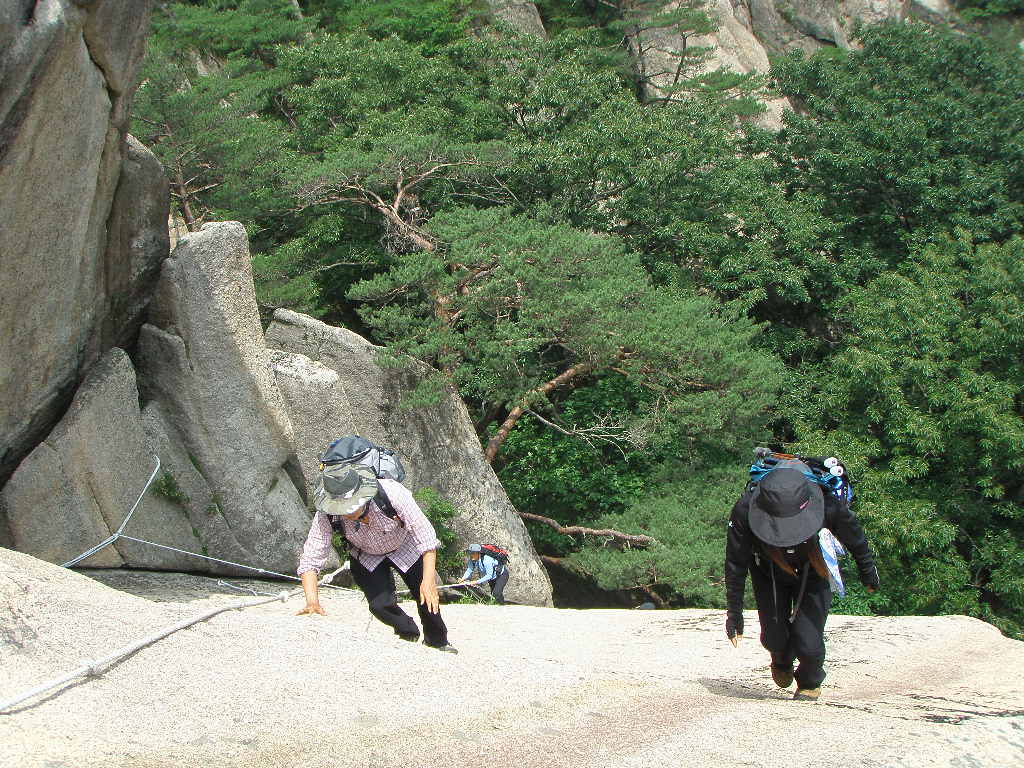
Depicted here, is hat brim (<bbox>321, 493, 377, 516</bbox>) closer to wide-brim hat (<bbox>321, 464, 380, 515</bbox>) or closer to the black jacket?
wide-brim hat (<bbox>321, 464, 380, 515</bbox>)

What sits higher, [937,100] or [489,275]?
[937,100]

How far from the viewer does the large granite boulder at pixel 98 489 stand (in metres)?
8.41

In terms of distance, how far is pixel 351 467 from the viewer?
5.04 metres

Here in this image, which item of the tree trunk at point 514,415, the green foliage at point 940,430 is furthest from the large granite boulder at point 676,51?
the tree trunk at point 514,415

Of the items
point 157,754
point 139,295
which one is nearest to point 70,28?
point 139,295

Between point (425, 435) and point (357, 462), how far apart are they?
860 centimetres

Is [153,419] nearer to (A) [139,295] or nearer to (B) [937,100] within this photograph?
(A) [139,295]

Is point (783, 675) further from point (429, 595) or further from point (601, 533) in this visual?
point (601, 533)

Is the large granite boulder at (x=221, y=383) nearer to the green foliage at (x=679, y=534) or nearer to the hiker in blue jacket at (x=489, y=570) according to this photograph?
the hiker in blue jacket at (x=489, y=570)

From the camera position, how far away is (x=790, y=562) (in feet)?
17.3

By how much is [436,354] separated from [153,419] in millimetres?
5131

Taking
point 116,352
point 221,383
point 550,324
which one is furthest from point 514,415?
point 116,352

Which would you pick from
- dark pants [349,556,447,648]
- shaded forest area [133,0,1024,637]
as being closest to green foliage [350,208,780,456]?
shaded forest area [133,0,1024,637]

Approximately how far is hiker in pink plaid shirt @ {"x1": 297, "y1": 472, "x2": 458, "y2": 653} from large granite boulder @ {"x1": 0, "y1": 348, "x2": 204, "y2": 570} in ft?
14.3
